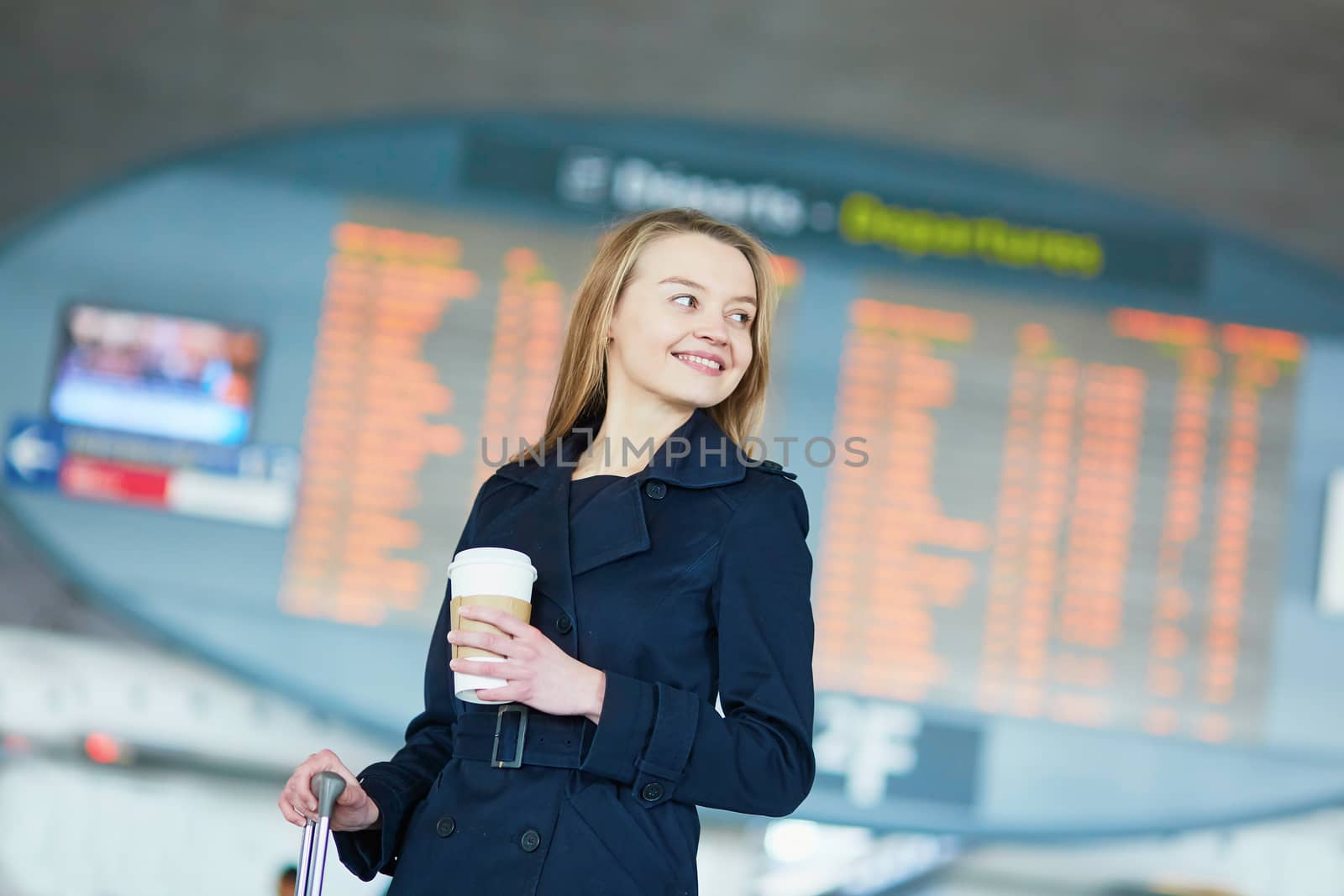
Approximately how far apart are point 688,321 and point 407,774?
0.32 metres

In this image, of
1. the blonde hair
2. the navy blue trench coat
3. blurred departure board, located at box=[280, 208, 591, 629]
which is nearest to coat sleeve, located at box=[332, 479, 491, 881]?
the navy blue trench coat

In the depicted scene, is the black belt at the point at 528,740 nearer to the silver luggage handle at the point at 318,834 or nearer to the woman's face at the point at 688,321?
the silver luggage handle at the point at 318,834

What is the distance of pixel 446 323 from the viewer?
1988 mm

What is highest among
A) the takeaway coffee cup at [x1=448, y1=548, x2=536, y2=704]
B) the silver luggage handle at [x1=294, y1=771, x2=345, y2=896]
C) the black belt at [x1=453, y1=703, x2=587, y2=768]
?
the takeaway coffee cup at [x1=448, y1=548, x2=536, y2=704]

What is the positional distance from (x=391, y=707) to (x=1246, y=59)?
166 cm

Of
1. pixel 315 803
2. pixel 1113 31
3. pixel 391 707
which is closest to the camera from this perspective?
pixel 315 803

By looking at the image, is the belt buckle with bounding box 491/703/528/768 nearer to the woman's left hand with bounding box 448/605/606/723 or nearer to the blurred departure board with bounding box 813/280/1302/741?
the woman's left hand with bounding box 448/605/606/723

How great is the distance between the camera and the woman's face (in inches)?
34.0

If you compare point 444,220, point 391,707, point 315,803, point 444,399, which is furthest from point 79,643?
point 315,803

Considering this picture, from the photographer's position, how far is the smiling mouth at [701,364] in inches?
34.0

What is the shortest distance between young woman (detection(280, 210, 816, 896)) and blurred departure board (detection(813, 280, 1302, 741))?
110cm

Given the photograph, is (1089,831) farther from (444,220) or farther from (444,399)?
(444,220)

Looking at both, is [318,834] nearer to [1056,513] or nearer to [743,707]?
[743,707]

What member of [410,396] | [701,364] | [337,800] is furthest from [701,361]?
[410,396]
